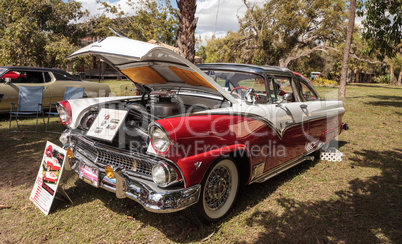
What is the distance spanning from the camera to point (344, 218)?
3123 millimetres

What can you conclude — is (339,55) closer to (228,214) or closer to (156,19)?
(156,19)

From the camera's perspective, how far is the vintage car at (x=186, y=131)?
2346mm

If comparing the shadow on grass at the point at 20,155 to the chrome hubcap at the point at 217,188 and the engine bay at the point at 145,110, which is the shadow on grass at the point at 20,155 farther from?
the chrome hubcap at the point at 217,188

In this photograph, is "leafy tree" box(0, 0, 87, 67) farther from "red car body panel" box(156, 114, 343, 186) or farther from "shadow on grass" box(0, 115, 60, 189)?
"red car body panel" box(156, 114, 343, 186)

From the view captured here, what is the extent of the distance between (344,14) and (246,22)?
33.3ft

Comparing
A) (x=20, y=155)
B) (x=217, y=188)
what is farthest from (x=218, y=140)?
(x=20, y=155)

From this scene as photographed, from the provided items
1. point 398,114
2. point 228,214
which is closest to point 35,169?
point 228,214

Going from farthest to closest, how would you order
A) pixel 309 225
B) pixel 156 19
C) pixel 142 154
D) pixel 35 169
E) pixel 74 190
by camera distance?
pixel 156 19 → pixel 35 169 → pixel 74 190 → pixel 309 225 → pixel 142 154

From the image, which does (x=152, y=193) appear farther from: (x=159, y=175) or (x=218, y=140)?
(x=218, y=140)

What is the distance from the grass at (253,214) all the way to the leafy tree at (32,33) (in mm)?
15525

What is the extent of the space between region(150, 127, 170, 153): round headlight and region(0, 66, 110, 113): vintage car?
234 inches

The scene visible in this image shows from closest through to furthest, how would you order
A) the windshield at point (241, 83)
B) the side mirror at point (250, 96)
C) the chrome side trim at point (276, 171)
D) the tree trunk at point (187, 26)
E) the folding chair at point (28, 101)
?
the side mirror at point (250, 96) → the chrome side trim at point (276, 171) → the windshield at point (241, 83) → the folding chair at point (28, 101) → the tree trunk at point (187, 26)

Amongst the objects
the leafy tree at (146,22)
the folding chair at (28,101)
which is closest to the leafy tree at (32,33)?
the leafy tree at (146,22)

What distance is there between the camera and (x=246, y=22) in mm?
31203
